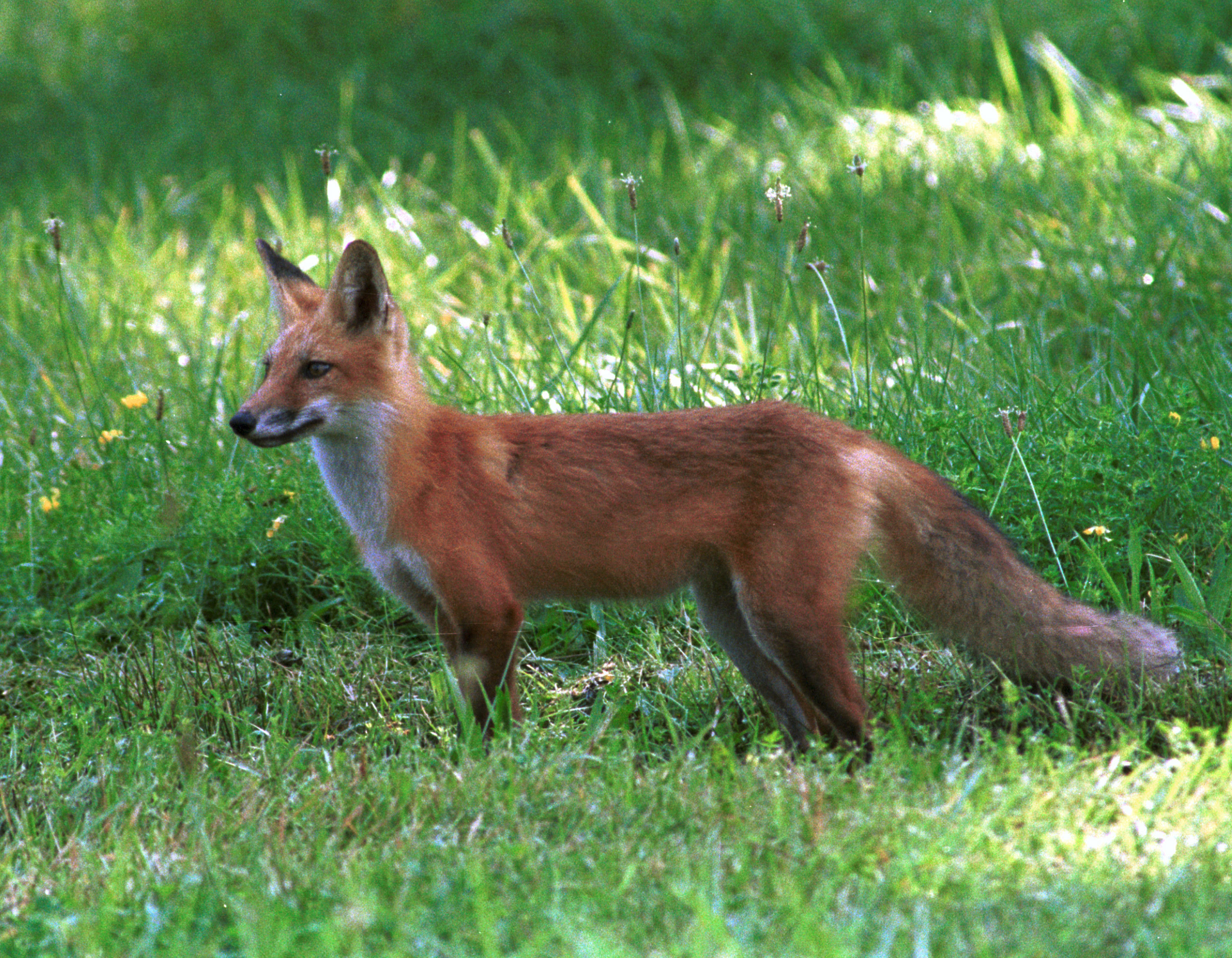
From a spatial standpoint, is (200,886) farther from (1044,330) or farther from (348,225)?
(348,225)

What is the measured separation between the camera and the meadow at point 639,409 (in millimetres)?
2754

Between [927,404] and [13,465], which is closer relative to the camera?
[927,404]

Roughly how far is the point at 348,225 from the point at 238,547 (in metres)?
3.23

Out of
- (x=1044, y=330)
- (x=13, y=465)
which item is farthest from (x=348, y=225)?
(x=1044, y=330)

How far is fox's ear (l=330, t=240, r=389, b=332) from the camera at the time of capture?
146 inches

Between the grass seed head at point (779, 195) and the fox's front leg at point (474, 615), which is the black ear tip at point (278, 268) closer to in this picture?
the fox's front leg at point (474, 615)

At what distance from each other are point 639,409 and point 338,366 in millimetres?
1734

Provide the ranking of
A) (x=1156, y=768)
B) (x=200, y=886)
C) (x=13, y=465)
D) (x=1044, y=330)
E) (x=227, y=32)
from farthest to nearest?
(x=227, y=32) < (x=1044, y=330) < (x=13, y=465) < (x=1156, y=768) < (x=200, y=886)

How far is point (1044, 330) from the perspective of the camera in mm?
6023

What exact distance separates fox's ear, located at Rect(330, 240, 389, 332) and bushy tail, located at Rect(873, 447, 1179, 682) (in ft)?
4.91

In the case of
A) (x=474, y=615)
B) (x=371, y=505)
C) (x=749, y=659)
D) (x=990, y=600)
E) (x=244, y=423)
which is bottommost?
(x=749, y=659)

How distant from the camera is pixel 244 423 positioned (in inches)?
138

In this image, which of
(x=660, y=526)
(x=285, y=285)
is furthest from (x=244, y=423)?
(x=660, y=526)

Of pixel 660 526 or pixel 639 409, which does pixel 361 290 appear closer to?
pixel 660 526
